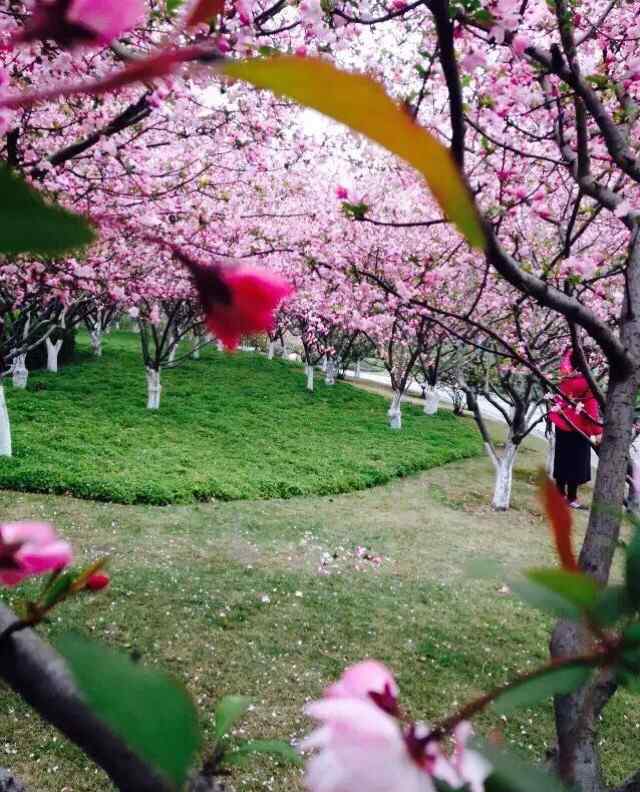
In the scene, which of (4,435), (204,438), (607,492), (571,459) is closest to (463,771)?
(607,492)

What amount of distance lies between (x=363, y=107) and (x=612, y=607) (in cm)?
25

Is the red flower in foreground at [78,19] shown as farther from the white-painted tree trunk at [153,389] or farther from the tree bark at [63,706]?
the white-painted tree trunk at [153,389]

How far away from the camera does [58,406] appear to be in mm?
11094

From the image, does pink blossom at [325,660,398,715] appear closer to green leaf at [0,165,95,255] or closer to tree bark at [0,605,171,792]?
tree bark at [0,605,171,792]

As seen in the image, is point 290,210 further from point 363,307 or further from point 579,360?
point 579,360

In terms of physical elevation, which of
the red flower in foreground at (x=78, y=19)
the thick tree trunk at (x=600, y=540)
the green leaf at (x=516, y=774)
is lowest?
the thick tree trunk at (x=600, y=540)

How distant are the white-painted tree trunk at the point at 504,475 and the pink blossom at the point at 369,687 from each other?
326 inches

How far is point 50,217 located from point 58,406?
11874 mm

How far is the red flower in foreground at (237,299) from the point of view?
0.94ft

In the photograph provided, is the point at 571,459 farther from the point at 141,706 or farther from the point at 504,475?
the point at 141,706

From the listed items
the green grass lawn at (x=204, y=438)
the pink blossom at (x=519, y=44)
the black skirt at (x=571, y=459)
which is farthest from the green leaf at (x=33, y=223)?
the black skirt at (x=571, y=459)

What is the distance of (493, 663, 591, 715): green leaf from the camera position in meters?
0.27

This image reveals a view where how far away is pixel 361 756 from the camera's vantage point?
27 centimetres

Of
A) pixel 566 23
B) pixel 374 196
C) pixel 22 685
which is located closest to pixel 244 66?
pixel 22 685
